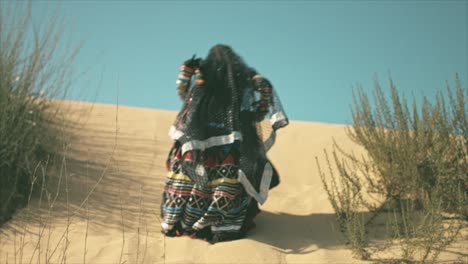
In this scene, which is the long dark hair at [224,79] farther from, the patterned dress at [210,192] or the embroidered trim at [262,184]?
the embroidered trim at [262,184]

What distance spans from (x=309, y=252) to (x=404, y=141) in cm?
158

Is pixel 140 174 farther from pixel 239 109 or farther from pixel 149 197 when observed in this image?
pixel 239 109

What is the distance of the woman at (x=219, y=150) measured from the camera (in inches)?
162

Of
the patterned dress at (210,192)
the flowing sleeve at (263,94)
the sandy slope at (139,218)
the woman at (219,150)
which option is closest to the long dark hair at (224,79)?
the woman at (219,150)

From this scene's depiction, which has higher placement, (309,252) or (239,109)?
(239,109)

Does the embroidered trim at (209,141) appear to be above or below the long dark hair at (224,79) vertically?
below

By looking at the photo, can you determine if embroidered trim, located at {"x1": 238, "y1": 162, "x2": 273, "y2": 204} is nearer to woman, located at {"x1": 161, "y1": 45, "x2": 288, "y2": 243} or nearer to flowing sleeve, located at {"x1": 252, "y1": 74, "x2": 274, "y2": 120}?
woman, located at {"x1": 161, "y1": 45, "x2": 288, "y2": 243}

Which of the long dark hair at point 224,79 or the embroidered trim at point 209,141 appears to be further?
the long dark hair at point 224,79

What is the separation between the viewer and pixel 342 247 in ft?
13.5

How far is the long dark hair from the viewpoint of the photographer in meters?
4.30

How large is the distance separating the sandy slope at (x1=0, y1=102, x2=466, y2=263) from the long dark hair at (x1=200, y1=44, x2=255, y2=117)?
978mm

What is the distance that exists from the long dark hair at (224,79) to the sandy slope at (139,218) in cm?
98

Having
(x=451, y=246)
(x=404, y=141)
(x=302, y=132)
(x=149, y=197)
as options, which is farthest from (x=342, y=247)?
(x=302, y=132)

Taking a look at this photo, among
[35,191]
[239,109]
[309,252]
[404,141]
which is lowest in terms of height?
[309,252]
